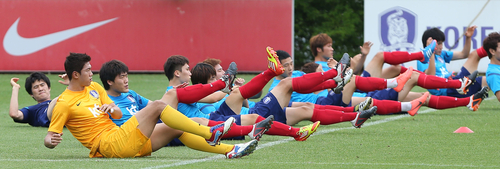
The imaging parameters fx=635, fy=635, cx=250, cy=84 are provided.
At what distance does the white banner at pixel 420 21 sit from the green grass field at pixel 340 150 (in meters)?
8.55

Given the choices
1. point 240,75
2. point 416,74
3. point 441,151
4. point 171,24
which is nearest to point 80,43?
point 171,24

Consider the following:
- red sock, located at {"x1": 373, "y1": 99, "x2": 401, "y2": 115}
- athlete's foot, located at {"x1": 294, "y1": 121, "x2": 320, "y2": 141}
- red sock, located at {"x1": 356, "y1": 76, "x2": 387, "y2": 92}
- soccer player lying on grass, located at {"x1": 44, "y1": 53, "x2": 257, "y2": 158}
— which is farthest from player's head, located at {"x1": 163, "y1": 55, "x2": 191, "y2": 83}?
red sock, located at {"x1": 373, "y1": 99, "x2": 401, "y2": 115}

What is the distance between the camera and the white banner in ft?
54.9

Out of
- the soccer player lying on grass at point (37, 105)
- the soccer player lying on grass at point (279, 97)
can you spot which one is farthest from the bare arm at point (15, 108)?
the soccer player lying on grass at point (279, 97)

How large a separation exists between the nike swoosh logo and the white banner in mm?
7540

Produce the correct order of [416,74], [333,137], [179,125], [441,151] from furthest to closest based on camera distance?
1. [416,74]
2. [333,137]
3. [441,151]
4. [179,125]

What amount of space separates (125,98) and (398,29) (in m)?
12.1

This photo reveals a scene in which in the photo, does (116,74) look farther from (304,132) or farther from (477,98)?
(477,98)

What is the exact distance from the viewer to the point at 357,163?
16.0ft

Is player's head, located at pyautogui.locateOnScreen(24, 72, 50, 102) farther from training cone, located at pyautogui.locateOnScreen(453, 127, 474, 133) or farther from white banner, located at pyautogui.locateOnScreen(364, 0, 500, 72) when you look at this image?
white banner, located at pyautogui.locateOnScreen(364, 0, 500, 72)

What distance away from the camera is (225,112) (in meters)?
6.51

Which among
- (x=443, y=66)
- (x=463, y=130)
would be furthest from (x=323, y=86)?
(x=443, y=66)

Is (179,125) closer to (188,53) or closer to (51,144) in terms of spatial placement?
(51,144)

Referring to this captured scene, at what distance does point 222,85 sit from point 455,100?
4.20 meters
